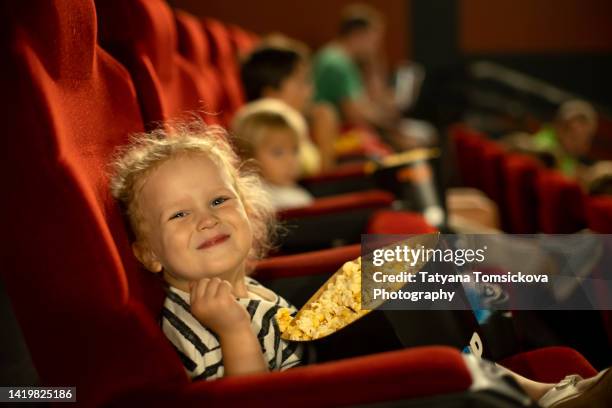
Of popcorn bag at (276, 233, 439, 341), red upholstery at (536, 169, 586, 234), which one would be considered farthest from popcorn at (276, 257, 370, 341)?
red upholstery at (536, 169, 586, 234)

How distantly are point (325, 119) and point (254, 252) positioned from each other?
3.93ft

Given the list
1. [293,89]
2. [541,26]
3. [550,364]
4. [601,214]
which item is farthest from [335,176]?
[541,26]

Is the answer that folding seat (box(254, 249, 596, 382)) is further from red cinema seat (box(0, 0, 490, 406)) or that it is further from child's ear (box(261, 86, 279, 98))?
child's ear (box(261, 86, 279, 98))

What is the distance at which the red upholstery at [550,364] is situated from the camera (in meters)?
0.71

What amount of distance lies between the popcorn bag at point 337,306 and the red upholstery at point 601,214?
542mm

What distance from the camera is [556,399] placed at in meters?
0.63

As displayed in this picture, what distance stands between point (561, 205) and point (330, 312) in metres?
0.86

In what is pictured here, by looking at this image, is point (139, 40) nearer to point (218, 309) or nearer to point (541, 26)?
point (218, 309)

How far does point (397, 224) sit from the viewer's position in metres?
0.99

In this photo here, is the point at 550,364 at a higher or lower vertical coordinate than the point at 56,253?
lower

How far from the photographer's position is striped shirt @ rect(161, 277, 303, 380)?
0.62 metres

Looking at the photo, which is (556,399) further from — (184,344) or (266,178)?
(266,178)

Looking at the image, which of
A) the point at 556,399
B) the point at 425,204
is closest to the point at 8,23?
the point at 556,399

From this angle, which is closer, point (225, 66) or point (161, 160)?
point (161, 160)
